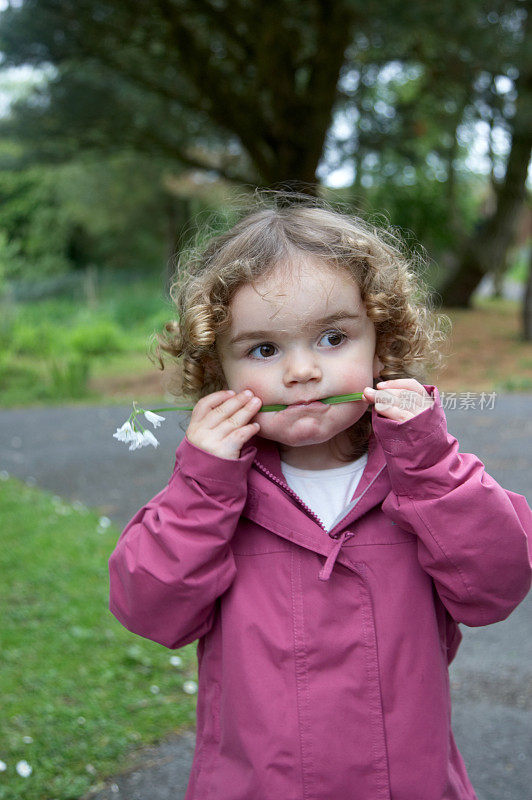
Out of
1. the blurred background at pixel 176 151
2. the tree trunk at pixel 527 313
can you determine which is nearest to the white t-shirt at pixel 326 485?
the blurred background at pixel 176 151

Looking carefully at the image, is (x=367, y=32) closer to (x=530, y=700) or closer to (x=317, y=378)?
(x=530, y=700)

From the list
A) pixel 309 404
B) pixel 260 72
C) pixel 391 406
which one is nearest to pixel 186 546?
pixel 309 404

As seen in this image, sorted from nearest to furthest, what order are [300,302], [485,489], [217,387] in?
[485,489], [300,302], [217,387]

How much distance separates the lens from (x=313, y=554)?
1.45 meters

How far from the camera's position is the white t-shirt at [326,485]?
1.56 m

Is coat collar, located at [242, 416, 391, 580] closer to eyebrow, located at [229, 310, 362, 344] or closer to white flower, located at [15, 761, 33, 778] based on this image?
eyebrow, located at [229, 310, 362, 344]

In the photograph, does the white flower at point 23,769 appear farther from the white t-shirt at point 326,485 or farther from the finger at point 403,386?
the finger at point 403,386

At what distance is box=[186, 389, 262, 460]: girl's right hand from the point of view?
1.44m

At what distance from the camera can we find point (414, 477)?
134 centimetres

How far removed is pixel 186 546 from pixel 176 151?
1137 centimetres

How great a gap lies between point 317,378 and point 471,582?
45 centimetres

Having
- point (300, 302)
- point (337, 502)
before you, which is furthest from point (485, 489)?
point (300, 302)

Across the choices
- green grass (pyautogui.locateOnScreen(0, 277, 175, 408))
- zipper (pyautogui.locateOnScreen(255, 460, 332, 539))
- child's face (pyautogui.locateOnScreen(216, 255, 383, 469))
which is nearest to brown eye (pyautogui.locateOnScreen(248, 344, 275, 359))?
child's face (pyautogui.locateOnScreen(216, 255, 383, 469))

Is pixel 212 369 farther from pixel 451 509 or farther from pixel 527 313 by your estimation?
pixel 527 313
